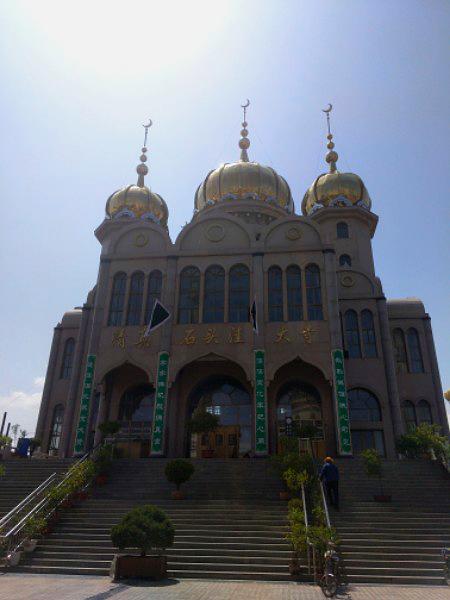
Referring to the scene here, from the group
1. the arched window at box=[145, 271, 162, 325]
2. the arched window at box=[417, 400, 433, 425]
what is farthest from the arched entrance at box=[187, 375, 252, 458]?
the arched window at box=[417, 400, 433, 425]

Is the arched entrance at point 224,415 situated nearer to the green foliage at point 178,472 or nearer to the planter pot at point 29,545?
the green foliage at point 178,472

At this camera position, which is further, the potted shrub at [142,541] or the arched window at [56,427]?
the arched window at [56,427]

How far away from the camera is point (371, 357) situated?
24797 mm

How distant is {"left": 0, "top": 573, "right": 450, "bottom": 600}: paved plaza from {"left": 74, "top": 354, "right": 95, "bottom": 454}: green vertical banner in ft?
37.7

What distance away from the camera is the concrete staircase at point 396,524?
9617mm

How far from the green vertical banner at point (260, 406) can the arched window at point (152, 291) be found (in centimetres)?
595

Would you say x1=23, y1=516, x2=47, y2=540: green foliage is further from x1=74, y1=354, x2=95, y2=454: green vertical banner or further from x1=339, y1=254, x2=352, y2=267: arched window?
x1=339, y1=254, x2=352, y2=267: arched window

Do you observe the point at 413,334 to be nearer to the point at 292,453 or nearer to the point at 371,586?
the point at 292,453

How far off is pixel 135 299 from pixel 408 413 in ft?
52.7

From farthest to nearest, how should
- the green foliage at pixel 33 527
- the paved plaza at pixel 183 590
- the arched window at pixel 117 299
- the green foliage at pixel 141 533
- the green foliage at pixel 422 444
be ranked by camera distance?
the arched window at pixel 117 299 → the green foliage at pixel 422 444 → the green foliage at pixel 33 527 → the green foliage at pixel 141 533 → the paved plaza at pixel 183 590

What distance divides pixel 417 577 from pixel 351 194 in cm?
2713

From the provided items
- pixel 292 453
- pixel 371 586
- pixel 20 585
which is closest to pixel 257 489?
pixel 292 453

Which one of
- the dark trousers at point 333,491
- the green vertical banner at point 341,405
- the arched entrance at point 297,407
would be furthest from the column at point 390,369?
Result: the dark trousers at point 333,491

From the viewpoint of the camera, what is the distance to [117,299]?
24000 mm
